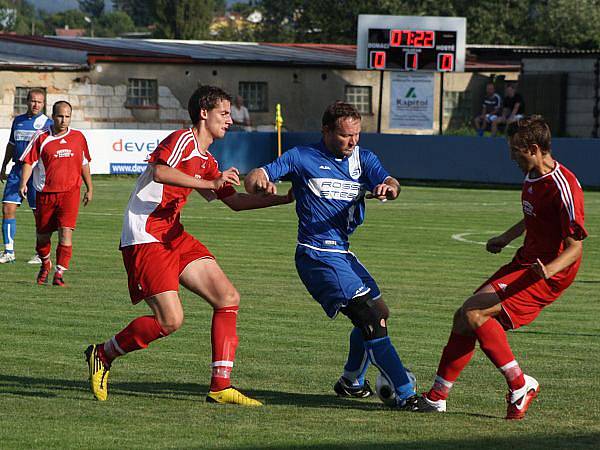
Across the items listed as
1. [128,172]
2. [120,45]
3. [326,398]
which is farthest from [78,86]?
[326,398]

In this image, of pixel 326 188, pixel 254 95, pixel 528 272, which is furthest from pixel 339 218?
pixel 254 95

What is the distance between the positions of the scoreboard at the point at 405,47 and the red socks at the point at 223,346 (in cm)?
3387

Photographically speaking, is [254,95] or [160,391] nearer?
[160,391]

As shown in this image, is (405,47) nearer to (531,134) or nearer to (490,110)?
(490,110)

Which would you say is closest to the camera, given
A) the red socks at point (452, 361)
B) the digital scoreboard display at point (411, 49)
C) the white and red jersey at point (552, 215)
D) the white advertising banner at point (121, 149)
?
the white and red jersey at point (552, 215)

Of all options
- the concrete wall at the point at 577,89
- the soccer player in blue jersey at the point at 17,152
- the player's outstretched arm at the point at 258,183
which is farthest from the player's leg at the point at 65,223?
Result: the concrete wall at the point at 577,89

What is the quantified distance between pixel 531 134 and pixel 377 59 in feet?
114

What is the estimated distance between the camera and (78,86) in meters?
47.3

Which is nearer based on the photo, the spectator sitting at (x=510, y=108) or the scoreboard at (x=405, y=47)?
the spectator sitting at (x=510, y=108)

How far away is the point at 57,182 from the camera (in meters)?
15.7

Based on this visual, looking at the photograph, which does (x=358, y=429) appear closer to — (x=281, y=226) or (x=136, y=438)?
(x=136, y=438)

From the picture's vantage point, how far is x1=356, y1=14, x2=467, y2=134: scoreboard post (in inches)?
1665

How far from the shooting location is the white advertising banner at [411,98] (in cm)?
4712

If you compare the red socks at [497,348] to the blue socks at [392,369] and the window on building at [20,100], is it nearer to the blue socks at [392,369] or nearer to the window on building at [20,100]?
the blue socks at [392,369]
